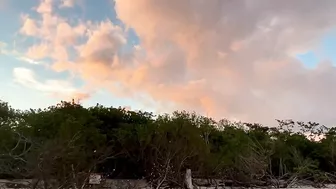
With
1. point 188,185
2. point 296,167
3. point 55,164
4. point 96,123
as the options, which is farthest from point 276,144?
point 55,164

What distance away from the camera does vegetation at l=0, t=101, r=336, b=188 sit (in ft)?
54.3

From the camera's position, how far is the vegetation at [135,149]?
54.3 feet

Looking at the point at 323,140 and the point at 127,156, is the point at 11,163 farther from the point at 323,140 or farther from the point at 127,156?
the point at 323,140

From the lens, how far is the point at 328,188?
2477 centimetres

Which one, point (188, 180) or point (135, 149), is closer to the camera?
point (188, 180)

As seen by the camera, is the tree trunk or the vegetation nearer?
the vegetation

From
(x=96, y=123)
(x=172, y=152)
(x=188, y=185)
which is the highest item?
(x=96, y=123)

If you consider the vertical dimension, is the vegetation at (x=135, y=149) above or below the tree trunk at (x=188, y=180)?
above

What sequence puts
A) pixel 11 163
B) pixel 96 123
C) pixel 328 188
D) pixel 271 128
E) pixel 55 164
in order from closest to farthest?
pixel 55 164 → pixel 11 163 → pixel 96 123 → pixel 328 188 → pixel 271 128

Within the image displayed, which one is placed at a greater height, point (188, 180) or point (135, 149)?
point (135, 149)

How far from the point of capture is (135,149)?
21797 millimetres

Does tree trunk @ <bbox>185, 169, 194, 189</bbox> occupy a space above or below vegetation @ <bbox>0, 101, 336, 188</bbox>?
below

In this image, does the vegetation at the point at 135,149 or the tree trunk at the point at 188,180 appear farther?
the tree trunk at the point at 188,180

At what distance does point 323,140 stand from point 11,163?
20656 mm
